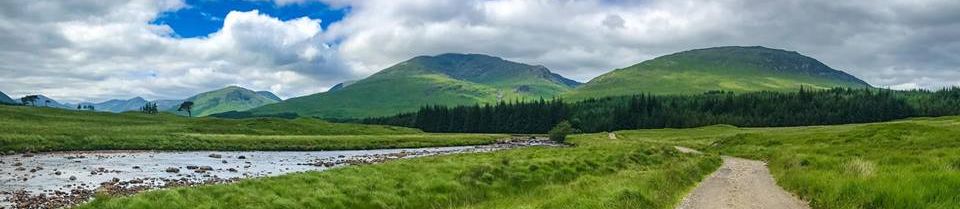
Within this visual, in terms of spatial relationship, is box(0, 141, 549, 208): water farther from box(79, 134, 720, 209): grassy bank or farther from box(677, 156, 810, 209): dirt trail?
box(677, 156, 810, 209): dirt trail

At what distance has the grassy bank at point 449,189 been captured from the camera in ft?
77.7

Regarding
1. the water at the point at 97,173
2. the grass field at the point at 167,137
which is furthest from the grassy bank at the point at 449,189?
the grass field at the point at 167,137

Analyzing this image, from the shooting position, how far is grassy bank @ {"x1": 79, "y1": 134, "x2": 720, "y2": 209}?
933 inches

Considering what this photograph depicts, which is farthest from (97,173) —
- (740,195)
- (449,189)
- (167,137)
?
(167,137)

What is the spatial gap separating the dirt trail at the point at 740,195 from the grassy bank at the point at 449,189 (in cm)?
87

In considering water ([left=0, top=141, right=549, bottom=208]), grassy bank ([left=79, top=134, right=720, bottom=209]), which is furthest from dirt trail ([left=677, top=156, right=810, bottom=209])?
water ([left=0, top=141, right=549, bottom=208])

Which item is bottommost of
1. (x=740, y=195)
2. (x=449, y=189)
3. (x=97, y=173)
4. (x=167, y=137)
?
(x=97, y=173)

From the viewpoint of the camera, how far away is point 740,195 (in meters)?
25.3

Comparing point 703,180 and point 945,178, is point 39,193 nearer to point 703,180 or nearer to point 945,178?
point 703,180

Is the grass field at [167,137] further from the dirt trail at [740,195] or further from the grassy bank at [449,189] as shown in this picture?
the dirt trail at [740,195]

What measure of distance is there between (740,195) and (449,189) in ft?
43.4

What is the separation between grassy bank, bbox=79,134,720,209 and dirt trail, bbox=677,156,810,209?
868 millimetres

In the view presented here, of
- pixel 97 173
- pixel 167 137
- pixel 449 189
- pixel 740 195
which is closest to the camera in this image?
pixel 740 195

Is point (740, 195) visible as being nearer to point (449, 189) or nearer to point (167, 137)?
point (449, 189)
